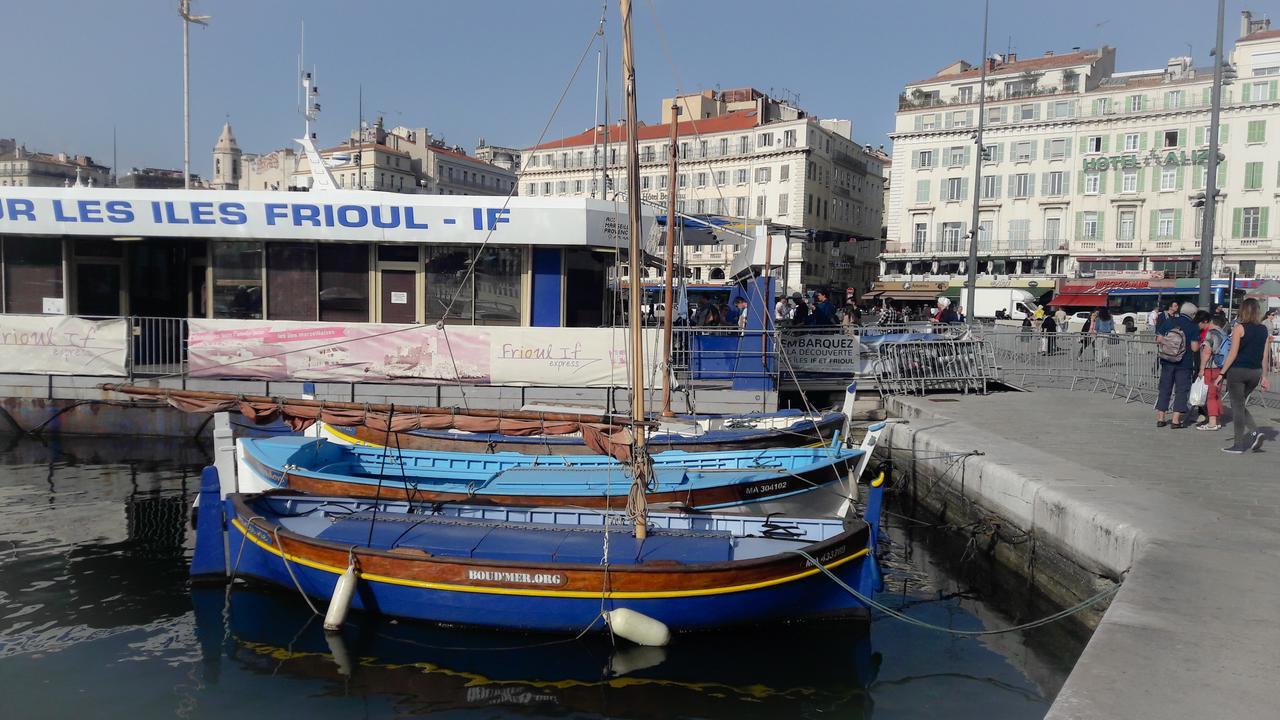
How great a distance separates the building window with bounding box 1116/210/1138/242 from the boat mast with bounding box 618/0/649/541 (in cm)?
6863

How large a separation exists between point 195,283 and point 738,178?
69906mm

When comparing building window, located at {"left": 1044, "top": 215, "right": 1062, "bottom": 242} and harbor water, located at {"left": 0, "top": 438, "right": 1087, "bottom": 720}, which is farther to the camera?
building window, located at {"left": 1044, "top": 215, "right": 1062, "bottom": 242}

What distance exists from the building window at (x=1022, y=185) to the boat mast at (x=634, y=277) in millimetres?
69772

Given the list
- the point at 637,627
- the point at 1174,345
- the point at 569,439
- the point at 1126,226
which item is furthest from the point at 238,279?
the point at 1126,226

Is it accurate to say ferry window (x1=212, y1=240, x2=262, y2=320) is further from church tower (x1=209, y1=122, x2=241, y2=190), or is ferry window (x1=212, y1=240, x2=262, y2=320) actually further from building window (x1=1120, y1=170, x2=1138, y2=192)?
church tower (x1=209, y1=122, x2=241, y2=190)

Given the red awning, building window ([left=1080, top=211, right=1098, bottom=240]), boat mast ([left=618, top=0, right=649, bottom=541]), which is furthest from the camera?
building window ([left=1080, top=211, right=1098, bottom=240])

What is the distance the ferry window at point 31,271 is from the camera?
17062mm

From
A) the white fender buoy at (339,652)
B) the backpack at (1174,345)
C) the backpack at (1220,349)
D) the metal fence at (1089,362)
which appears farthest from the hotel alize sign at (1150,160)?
the white fender buoy at (339,652)

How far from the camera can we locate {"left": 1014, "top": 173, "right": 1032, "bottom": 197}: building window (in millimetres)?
70125

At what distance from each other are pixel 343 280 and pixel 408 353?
2.16 meters

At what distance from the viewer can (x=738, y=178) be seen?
83250 millimetres

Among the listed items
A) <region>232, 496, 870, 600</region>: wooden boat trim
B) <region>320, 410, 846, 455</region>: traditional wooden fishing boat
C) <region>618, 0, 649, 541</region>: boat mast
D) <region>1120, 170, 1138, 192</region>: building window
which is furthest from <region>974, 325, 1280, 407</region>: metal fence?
<region>1120, 170, 1138, 192</region>: building window

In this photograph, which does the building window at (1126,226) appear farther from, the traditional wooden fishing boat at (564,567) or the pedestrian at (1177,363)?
the traditional wooden fishing boat at (564,567)

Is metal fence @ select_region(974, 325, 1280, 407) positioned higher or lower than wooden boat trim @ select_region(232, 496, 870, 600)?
higher
